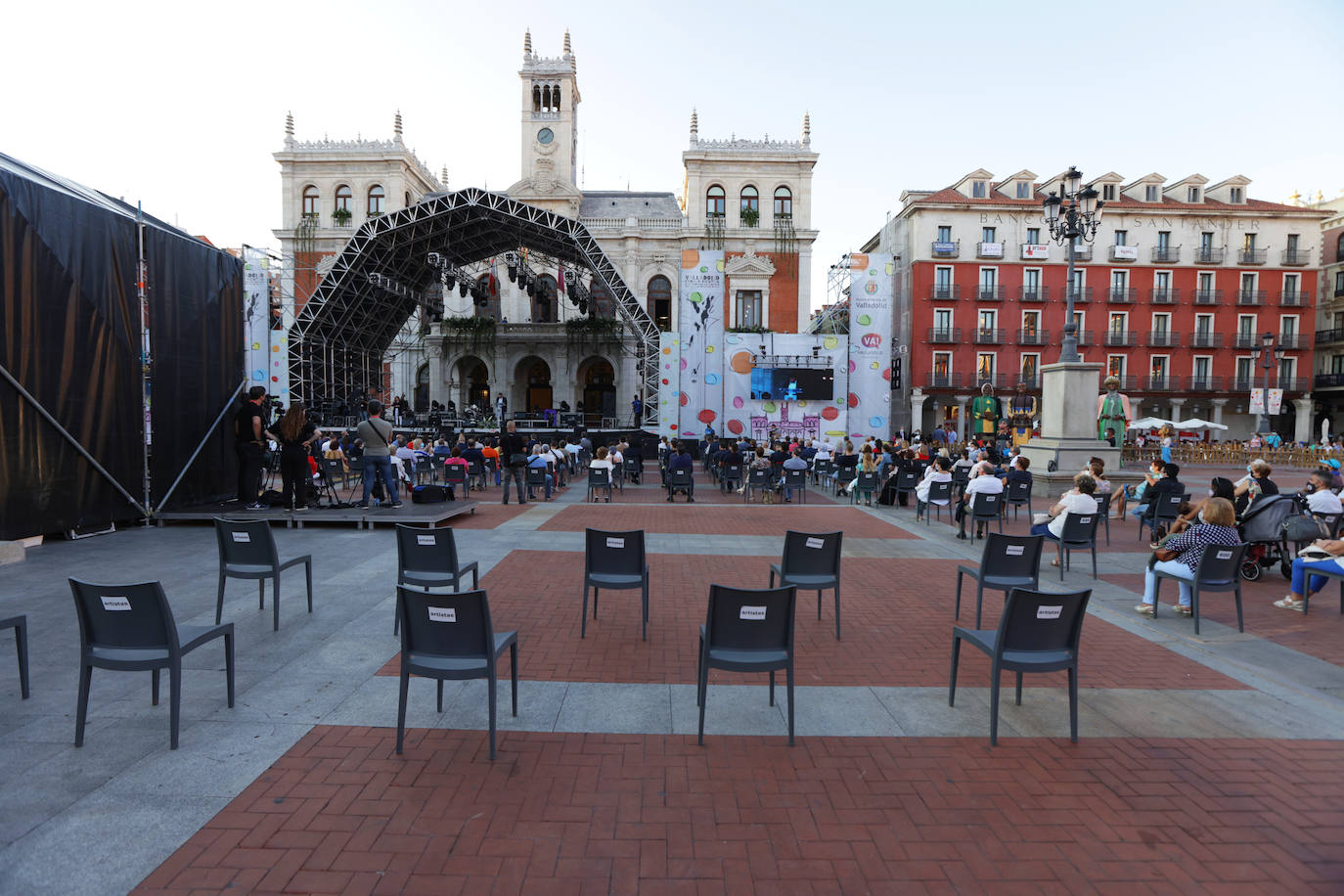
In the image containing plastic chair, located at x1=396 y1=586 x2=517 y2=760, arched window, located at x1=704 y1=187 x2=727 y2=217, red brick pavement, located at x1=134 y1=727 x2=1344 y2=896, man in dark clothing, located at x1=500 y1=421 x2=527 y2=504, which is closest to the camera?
red brick pavement, located at x1=134 y1=727 x2=1344 y2=896

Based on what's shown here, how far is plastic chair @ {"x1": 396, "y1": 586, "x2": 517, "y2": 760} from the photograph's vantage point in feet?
11.6

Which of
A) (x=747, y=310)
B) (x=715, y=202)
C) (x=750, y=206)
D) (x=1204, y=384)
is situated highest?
(x=715, y=202)

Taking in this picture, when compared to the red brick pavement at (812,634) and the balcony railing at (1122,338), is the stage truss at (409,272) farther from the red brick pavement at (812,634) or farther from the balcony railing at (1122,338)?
the balcony railing at (1122,338)

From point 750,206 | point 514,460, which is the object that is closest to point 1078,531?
point 514,460

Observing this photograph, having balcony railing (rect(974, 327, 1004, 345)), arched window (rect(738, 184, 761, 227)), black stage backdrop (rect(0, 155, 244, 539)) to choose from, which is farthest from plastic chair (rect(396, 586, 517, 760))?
balcony railing (rect(974, 327, 1004, 345))

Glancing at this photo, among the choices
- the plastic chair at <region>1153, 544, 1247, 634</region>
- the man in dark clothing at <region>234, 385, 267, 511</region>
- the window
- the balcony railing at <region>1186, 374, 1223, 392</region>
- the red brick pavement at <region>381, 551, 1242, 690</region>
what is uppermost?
the window

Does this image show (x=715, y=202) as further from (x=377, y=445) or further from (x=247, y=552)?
(x=247, y=552)

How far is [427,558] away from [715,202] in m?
33.4

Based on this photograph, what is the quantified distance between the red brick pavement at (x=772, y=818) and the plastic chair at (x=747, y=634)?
0.43 meters

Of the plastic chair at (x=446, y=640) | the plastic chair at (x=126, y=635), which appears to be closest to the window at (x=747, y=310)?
the plastic chair at (x=446, y=640)

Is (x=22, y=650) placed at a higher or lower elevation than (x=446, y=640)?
lower

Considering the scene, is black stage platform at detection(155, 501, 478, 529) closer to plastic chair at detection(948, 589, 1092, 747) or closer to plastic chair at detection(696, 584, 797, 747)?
plastic chair at detection(696, 584, 797, 747)

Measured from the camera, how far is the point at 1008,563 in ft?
19.9

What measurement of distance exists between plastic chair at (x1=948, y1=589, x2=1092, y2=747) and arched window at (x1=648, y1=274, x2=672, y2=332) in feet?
107
